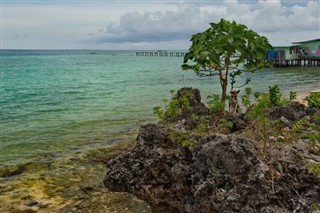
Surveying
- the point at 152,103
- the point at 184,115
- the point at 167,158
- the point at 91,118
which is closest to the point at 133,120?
the point at 91,118

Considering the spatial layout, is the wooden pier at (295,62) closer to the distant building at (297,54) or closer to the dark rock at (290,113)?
the distant building at (297,54)

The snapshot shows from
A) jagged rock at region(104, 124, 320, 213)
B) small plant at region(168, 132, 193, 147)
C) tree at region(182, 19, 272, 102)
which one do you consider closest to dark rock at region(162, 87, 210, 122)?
tree at region(182, 19, 272, 102)

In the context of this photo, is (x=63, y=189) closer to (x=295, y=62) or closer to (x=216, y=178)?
(x=216, y=178)

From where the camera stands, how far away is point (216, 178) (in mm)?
5953

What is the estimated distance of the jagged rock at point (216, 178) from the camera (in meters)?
5.36

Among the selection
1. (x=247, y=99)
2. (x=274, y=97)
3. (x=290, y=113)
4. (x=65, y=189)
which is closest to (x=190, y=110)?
(x=247, y=99)

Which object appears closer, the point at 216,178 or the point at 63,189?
the point at 216,178

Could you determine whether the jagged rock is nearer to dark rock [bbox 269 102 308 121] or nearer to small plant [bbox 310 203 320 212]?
small plant [bbox 310 203 320 212]

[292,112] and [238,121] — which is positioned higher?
[292,112]

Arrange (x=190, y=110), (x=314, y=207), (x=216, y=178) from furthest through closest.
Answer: (x=190, y=110)
(x=216, y=178)
(x=314, y=207)

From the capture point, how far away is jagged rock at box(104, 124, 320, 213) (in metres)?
5.36

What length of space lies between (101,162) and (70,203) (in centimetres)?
329

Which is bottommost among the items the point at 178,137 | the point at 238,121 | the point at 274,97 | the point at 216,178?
the point at 216,178

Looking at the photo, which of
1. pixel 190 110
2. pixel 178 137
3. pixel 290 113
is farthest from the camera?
pixel 190 110
